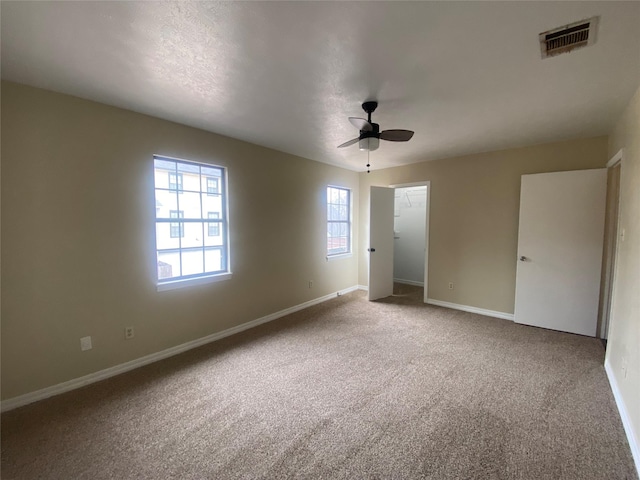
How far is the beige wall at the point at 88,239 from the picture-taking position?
2.03 metres

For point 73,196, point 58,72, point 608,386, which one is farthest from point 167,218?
point 608,386

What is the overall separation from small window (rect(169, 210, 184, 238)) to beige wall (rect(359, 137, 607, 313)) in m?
3.72

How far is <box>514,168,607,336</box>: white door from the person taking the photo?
319cm

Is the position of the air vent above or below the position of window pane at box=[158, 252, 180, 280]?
above

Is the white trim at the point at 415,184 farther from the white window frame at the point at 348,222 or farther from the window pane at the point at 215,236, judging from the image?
the window pane at the point at 215,236

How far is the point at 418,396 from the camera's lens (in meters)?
2.17

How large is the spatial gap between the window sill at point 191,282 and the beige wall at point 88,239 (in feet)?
0.20

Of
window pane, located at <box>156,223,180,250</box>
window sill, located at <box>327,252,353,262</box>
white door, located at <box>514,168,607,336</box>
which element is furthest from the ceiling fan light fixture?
window sill, located at <box>327,252,353,262</box>

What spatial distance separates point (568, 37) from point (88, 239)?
369 cm

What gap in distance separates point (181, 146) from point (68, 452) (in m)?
2.61

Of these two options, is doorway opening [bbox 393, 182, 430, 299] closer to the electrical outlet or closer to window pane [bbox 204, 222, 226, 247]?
window pane [bbox 204, 222, 226, 247]

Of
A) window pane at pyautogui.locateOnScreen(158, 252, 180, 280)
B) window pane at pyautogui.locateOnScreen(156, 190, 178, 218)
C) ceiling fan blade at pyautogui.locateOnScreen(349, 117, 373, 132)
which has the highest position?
ceiling fan blade at pyautogui.locateOnScreen(349, 117, 373, 132)

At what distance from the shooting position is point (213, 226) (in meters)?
3.31

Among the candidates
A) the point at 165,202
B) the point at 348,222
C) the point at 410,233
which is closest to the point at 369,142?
the point at 165,202
